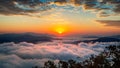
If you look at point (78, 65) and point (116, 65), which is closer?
point (116, 65)

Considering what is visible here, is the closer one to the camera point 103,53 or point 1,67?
point 103,53

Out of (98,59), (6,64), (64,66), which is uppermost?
(98,59)

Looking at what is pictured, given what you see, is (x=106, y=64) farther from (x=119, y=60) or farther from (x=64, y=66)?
(x=64, y=66)

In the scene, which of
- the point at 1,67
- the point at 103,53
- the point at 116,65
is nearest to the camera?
the point at 116,65

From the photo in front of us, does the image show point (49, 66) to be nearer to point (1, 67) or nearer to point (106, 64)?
point (106, 64)

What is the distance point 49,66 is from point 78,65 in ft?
13.6

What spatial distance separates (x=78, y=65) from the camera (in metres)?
26.3

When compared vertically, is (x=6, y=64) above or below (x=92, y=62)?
below

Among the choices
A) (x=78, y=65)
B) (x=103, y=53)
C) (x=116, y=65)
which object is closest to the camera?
(x=116, y=65)

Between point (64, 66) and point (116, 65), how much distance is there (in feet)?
24.7

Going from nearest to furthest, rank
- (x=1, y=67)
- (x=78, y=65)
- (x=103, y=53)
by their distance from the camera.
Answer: (x=103, y=53), (x=78, y=65), (x=1, y=67)

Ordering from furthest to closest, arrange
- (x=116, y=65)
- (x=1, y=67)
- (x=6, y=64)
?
(x=6, y=64) → (x=1, y=67) → (x=116, y=65)

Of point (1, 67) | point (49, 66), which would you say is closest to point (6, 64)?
point (1, 67)

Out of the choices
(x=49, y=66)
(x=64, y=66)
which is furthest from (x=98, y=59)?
(x=49, y=66)
